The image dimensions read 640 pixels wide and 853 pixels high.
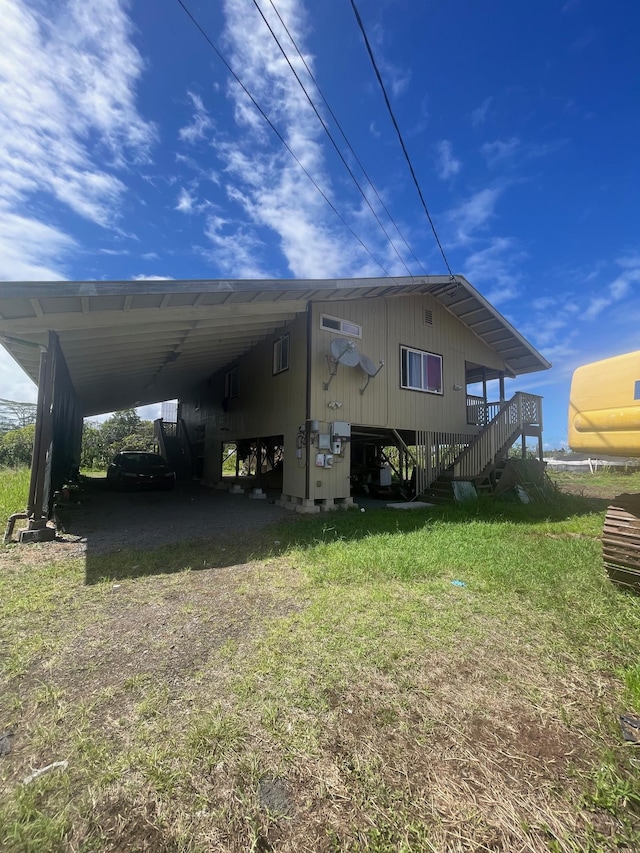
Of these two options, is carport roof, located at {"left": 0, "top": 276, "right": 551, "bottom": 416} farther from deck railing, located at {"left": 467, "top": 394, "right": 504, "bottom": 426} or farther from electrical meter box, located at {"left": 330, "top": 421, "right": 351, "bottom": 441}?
electrical meter box, located at {"left": 330, "top": 421, "right": 351, "bottom": 441}

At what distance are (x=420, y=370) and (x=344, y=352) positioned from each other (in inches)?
139

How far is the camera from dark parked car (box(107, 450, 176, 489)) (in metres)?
12.1

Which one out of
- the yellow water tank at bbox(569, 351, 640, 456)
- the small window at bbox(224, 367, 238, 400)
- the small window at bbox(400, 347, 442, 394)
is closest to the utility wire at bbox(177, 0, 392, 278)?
the small window at bbox(400, 347, 442, 394)

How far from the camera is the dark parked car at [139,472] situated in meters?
12.1

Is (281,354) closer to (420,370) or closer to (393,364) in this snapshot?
(393,364)

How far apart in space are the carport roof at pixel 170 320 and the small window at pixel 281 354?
401 millimetres

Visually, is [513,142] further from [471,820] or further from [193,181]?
[471,820]

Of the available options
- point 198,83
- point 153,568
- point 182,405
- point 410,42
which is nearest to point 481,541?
point 153,568

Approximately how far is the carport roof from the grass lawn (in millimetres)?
3534

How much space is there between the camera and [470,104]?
6750 millimetres

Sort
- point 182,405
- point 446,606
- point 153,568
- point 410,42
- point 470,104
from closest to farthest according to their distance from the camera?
point 446,606, point 153,568, point 410,42, point 470,104, point 182,405

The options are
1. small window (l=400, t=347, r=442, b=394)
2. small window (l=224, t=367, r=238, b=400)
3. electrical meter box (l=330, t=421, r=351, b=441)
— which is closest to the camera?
electrical meter box (l=330, t=421, r=351, b=441)

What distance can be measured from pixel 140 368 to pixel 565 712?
1116 cm

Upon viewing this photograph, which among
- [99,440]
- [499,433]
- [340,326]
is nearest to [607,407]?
[340,326]
